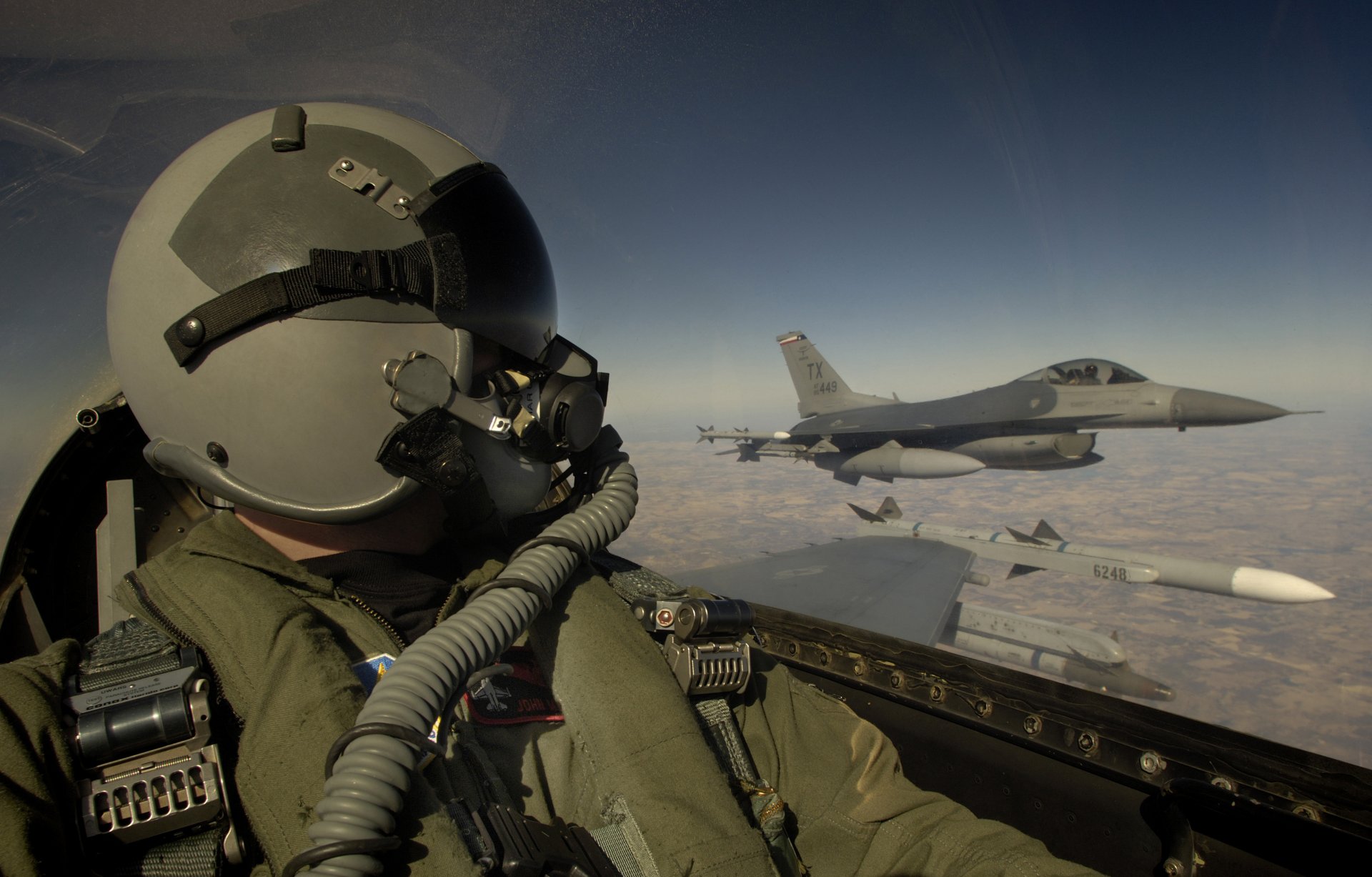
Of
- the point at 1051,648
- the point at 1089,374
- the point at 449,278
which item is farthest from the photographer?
the point at 1089,374

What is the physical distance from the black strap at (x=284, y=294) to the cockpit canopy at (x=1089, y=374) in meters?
12.2

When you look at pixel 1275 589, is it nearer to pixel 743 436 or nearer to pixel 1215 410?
pixel 1215 410

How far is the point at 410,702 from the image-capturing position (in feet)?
2.41

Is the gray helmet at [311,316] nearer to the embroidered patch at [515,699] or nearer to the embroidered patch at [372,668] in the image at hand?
the embroidered patch at [372,668]

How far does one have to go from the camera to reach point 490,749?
3.25 ft

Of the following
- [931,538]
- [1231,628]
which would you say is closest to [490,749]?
[931,538]

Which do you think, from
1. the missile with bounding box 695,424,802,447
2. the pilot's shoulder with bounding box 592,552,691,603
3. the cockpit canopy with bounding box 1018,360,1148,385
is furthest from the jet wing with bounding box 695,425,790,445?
the pilot's shoulder with bounding box 592,552,691,603

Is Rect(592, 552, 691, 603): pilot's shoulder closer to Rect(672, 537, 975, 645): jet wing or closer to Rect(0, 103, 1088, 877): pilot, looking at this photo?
Rect(0, 103, 1088, 877): pilot

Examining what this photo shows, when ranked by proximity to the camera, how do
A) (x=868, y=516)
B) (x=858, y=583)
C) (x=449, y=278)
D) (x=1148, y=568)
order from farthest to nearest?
(x=868, y=516) < (x=1148, y=568) < (x=858, y=583) < (x=449, y=278)

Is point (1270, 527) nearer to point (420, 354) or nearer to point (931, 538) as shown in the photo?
point (931, 538)

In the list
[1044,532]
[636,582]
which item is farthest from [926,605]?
[636,582]

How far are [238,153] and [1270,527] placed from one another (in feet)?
39.0

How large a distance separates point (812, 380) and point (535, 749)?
18.4 m

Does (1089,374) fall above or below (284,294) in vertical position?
above
